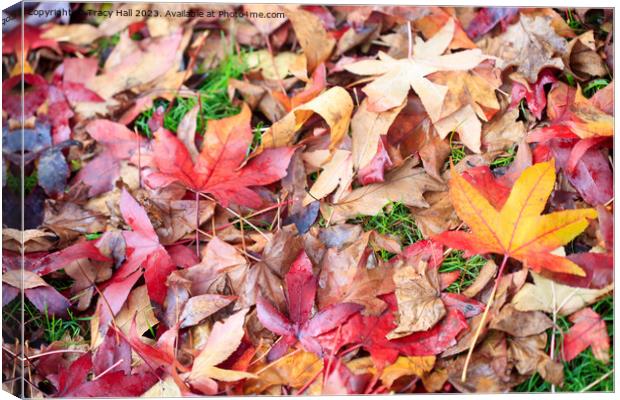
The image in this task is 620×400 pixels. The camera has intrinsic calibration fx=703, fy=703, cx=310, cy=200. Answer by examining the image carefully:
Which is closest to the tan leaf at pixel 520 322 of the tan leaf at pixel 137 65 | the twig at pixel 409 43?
the twig at pixel 409 43

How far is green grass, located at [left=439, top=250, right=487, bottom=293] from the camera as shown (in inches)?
29.6

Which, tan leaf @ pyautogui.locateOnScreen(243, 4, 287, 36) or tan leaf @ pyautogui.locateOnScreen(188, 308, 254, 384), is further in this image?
tan leaf @ pyautogui.locateOnScreen(243, 4, 287, 36)

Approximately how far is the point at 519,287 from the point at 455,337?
84 mm

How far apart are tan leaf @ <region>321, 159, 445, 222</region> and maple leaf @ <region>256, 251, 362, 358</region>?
10 centimetres

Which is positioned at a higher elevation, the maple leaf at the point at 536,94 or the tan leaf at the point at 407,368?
the maple leaf at the point at 536,94

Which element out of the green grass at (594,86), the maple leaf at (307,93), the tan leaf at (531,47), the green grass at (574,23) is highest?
the green grass at (574,23)

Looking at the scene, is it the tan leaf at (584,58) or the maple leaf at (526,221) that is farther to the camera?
the tan leaf at (584,58)

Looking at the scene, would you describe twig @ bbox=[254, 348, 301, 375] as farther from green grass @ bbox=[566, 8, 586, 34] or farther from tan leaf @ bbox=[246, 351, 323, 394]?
green grass @ bbox=[566, 8, 586, 34]

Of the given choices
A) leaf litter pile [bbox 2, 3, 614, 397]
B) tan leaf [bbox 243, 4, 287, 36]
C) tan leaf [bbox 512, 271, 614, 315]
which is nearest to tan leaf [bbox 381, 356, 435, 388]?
leaf litter pile [bbox 2, 3, 614, 397]

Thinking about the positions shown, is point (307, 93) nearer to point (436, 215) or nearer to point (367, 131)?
point (367, 131)

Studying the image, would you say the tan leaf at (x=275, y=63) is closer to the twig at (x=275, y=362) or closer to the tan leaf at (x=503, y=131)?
the tan leaf at (x=503, y=131)

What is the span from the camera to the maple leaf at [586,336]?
0.72m

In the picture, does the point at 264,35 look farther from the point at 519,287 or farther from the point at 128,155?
the point at 519,287

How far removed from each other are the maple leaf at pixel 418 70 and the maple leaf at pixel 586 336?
0.88 ft
